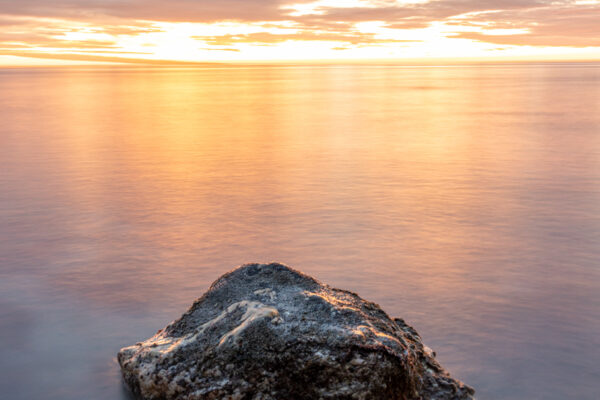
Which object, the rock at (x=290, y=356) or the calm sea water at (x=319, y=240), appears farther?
the calm sea water at (x=319, y=240)

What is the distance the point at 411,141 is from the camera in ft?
51.5

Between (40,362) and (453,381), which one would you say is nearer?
(453,381)

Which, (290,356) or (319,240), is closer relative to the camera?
(290,356)

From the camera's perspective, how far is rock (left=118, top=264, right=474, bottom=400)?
3184mm

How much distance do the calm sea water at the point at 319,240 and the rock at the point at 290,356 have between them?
485 millimetres

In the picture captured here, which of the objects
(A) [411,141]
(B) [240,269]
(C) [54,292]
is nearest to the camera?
(B) [240,269]

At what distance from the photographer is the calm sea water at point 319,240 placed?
171 inches

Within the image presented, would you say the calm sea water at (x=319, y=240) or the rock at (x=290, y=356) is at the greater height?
the rock at (x=290, y=356)

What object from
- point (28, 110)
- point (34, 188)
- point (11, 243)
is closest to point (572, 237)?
point (11, 243)

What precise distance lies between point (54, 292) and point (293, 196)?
14.8 feet

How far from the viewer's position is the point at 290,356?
322 cm

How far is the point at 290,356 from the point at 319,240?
12.6ft

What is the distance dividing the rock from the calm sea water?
0.49m

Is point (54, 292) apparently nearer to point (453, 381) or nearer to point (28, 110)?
point (453, 381)
